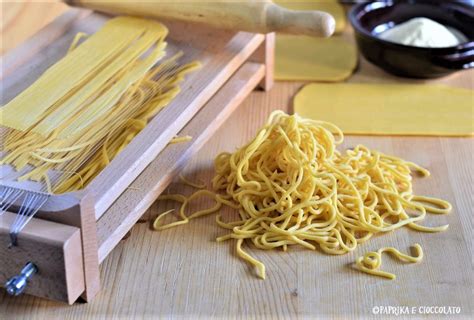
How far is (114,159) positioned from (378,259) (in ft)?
1.58

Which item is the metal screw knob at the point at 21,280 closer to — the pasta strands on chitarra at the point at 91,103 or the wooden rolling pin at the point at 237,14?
the pasta strands on chitarra at the point at 91,103

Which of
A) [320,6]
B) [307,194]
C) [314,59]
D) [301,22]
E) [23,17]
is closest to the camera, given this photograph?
[307,194]

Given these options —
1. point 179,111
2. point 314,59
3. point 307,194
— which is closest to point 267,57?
point 314,59

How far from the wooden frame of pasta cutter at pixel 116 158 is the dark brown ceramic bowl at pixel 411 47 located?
26 centimetres

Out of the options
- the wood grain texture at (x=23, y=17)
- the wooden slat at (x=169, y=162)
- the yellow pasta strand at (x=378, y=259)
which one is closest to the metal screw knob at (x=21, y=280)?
the wooden slat at (x=169, y=162)

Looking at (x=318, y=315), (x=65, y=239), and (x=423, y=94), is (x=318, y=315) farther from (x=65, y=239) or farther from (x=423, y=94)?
(x=423, y=94)

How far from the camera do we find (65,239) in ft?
4.24

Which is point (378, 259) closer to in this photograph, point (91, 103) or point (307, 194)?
point (307, 194)

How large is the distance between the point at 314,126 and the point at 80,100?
0.44 metres

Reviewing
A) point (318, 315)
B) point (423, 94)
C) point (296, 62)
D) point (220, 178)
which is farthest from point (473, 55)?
point (318, 315)

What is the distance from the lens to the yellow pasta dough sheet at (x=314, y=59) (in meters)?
2.15

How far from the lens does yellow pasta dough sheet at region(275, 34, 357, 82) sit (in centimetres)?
215

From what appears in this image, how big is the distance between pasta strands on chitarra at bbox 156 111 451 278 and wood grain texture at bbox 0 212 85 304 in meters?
0.30

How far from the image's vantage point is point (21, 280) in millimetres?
1312
